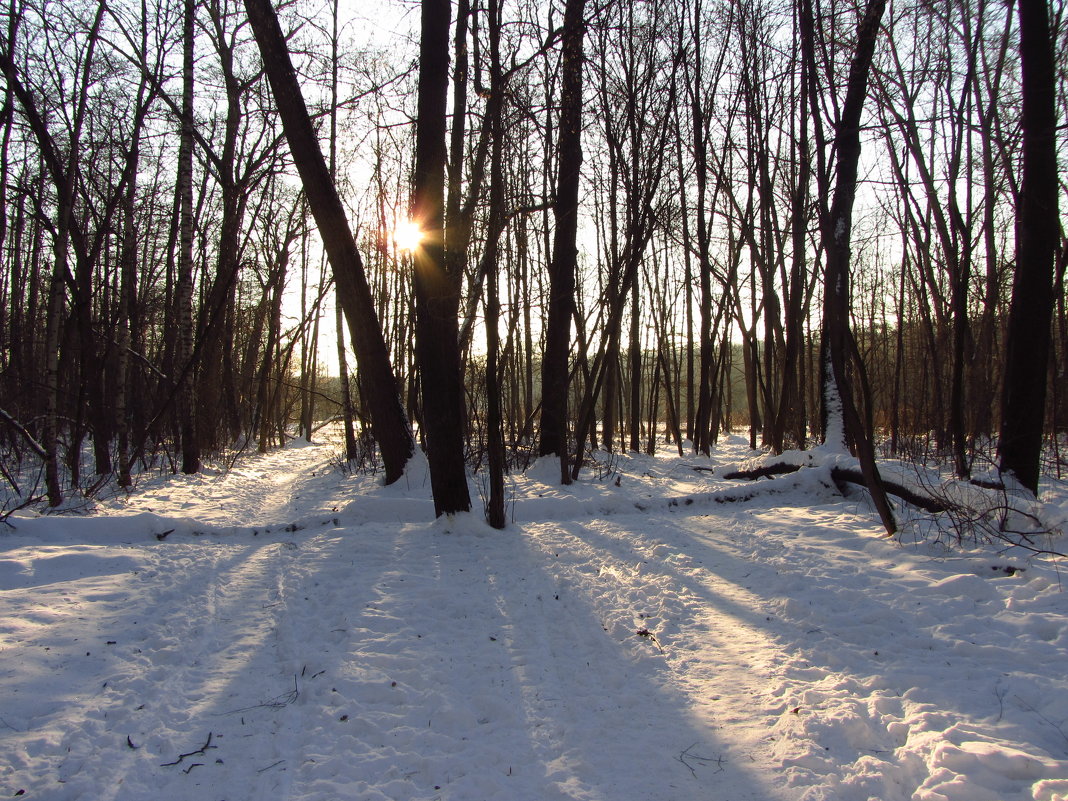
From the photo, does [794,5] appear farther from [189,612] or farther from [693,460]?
[693,460]

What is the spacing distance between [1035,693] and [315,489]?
9.18 m

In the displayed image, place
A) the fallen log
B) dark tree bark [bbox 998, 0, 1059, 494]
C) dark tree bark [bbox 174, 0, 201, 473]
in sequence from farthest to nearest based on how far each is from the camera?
dark tree bark [bbox 174, 0, 201, 473] → dark tree bark [bbox 998, 0, 1059, 494] → the fallen log

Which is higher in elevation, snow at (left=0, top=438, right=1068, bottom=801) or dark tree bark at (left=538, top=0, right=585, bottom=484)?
dark tree bark at (left=538, top=0, right=585, bottom=484)

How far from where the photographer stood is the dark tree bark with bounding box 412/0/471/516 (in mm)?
5746

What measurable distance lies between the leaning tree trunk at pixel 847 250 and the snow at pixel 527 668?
0.68m

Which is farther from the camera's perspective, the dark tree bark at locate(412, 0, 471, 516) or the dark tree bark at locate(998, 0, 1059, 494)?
the dark tree bark at locate(998, 0, 1059, 494)

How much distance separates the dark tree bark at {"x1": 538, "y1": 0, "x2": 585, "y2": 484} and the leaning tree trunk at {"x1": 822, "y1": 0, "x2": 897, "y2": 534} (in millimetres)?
3281

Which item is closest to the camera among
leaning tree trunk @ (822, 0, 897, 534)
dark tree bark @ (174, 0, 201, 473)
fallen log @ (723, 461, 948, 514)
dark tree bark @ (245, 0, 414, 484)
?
leaning tree trunk @ (822, 0, 897, 534)

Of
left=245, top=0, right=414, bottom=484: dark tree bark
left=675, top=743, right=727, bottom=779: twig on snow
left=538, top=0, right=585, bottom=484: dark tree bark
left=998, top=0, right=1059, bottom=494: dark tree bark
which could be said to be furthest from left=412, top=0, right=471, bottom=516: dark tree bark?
left=998, top=0, right=1059, bottom=494: dark tree bark

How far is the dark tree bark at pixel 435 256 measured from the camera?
18.9 ft

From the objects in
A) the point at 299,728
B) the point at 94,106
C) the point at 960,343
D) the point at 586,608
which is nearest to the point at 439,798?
the point at 299,728

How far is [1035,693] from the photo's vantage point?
2.50 meters

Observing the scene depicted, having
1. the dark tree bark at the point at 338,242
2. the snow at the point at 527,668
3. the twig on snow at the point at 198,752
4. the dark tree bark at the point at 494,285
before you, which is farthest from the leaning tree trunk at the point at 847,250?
the dark tree bark at the point at 338,242

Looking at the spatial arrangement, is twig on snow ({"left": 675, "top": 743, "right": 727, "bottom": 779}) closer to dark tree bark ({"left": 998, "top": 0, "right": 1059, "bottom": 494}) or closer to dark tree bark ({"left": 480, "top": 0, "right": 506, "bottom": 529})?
dark tree bark ({"left": 480, "top": 0, "right": 506, "bottom": 529})
